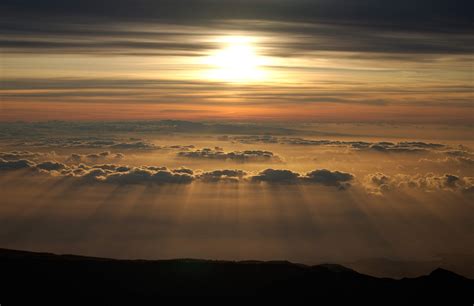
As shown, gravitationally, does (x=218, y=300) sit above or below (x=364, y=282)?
below

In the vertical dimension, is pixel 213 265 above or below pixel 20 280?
above

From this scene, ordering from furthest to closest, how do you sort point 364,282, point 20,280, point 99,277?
1. point 364,282
2. point 99,277
3. point 20,280

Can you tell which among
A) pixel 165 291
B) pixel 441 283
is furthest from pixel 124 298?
pixel 441 283

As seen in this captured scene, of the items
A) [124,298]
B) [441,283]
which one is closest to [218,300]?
[124,298]

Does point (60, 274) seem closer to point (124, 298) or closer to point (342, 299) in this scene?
point (124, 298)

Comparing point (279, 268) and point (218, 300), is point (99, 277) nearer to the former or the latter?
point (218, 300)

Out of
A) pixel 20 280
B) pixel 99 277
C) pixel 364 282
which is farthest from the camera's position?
pixel 364 282

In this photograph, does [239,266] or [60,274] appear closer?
[60,274]
